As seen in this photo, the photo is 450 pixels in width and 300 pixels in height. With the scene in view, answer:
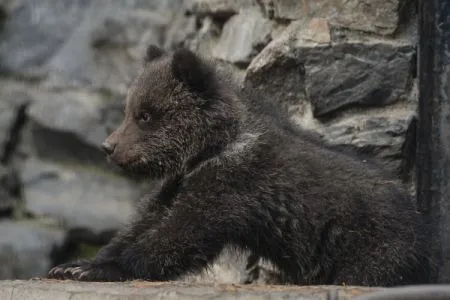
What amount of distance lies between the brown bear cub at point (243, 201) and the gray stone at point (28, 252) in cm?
212

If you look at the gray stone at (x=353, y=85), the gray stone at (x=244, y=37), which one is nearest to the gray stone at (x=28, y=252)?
the gray stone at (x=244, y=37)

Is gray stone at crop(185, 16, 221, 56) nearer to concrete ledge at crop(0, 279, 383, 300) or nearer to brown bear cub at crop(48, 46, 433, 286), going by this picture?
brown bear cub at crop(48, 46, 433, 286)

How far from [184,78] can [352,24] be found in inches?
34.7

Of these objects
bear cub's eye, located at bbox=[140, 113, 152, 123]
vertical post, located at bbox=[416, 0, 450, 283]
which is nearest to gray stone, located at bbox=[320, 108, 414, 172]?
vertical post, located at bbox=[416, 0, 450, 283]

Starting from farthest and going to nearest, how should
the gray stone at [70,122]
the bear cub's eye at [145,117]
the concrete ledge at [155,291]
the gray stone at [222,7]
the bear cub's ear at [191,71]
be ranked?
the gray stone at [70,122], the gray stone at [222,7], the bear cub's eye at [145,117], the bear cub's ear at [191,71], the concrete ledge at [155,291]

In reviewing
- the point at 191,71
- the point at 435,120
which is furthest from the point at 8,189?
the point at 435,120

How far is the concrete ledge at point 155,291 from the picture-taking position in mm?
3217

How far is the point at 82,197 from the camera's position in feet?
21.3

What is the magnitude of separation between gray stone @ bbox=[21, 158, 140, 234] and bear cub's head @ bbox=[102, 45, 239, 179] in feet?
6.49

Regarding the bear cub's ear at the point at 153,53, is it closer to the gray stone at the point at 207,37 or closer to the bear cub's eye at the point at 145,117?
the bear cub's eye at the point at 145,117

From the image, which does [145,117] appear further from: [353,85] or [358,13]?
[358,13]

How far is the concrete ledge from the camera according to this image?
322cm

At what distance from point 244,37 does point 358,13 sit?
753 millimetres

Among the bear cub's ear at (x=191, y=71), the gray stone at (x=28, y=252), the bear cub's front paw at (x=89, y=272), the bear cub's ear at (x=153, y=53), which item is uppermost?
the bear cub's ear at (x=153, y=53)
